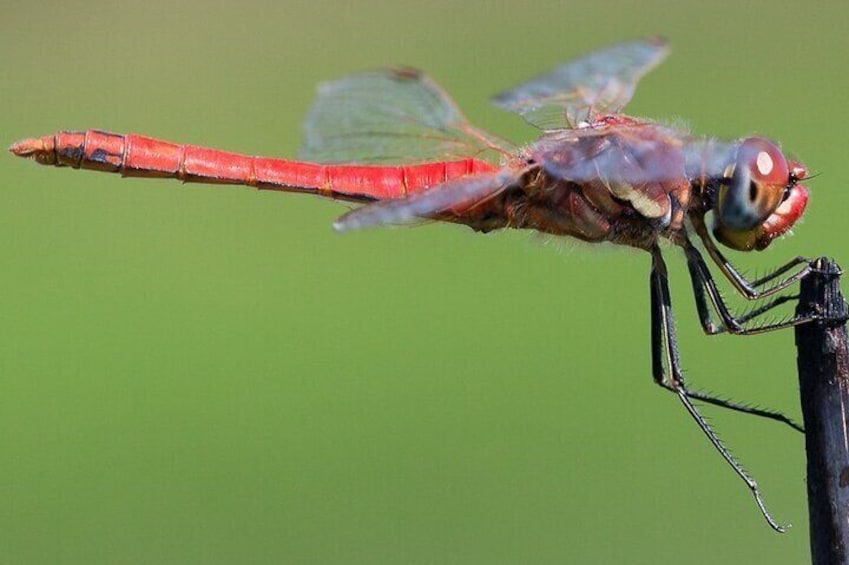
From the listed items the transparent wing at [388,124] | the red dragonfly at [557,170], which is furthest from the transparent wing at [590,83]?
the transparent wing at [388,124]

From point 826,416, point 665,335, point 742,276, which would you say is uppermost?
point 742,276

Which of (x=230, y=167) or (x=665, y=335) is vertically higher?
(x=230, y=167)

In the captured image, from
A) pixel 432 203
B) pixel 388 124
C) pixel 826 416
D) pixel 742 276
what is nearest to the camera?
pixel 826 416

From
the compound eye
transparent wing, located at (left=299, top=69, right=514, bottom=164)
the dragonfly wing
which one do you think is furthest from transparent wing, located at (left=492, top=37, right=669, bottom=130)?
the compound eye

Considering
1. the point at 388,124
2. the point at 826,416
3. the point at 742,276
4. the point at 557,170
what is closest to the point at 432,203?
the point at 557,170

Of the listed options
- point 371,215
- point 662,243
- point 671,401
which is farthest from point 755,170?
point 671,401

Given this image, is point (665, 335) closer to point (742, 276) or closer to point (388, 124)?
point (742, 276)
